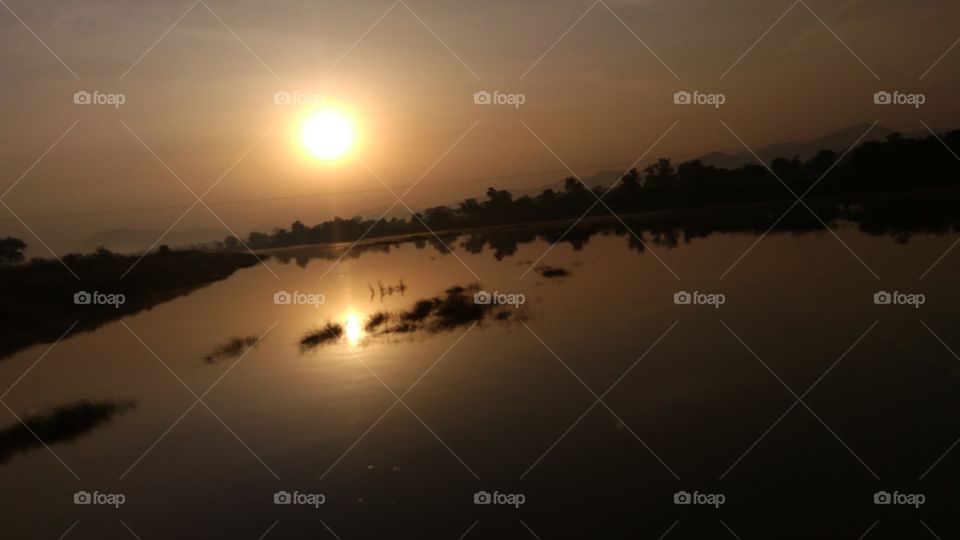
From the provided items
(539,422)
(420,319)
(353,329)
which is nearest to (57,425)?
(353,329)

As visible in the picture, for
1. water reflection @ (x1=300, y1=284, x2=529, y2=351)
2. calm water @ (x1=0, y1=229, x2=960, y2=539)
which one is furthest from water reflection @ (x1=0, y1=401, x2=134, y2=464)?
water reflection @ (x1=300, y1=284, x2=529, y2=351)

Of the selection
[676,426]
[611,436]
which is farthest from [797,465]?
[611,436]

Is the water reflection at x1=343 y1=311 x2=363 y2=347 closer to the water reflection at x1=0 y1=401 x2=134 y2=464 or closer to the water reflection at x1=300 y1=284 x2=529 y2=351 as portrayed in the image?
the water reflection at x1=300 y1=284 x2=529 y2=351

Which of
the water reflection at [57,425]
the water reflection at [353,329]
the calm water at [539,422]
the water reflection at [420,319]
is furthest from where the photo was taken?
the water reflection at [420,319]

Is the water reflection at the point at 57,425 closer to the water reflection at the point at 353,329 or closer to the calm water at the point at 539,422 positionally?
the calm water at the point at 539,422

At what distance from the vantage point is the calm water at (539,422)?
7195 mm

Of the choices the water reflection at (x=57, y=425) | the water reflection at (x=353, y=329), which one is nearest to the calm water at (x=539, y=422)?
the water reflection at (x=353, y=329)

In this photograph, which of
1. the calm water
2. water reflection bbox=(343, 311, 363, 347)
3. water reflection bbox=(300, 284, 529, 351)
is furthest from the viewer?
water reflection bbox=(300, 284, 529, 351)

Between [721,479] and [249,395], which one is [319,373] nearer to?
[249,395]

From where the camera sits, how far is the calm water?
720 centimetres

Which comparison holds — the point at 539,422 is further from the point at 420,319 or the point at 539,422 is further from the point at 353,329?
the point at 353,329

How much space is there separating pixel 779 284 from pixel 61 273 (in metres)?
19.4

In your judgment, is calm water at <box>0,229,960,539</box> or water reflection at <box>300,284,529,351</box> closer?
calm water at <box>0,229,960,539</box>

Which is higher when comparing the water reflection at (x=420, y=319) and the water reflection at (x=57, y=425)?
the water reflection at (x=420, y=319)
